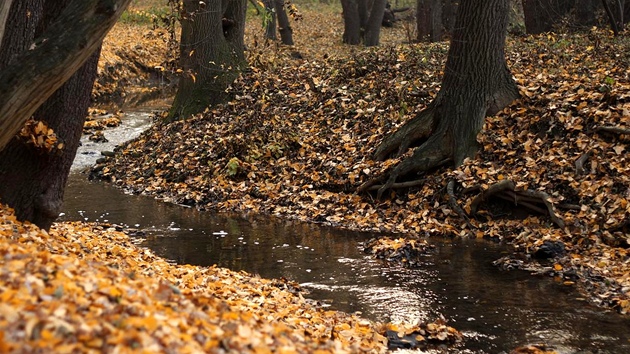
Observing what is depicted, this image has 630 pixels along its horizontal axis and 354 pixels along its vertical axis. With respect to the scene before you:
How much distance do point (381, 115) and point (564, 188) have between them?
14.2 feet

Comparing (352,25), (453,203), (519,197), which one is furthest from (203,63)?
(352,25)

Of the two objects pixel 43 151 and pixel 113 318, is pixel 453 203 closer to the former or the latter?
pixel 43 151

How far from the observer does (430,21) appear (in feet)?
69.2

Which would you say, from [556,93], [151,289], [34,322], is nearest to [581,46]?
[556,93]

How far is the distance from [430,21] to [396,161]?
36.3 feet

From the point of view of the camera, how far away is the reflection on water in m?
6.51

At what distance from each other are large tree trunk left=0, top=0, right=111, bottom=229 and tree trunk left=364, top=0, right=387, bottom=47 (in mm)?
18003

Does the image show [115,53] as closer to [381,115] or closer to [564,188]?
[381,115]

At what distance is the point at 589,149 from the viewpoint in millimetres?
9828

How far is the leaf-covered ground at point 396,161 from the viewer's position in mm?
9062

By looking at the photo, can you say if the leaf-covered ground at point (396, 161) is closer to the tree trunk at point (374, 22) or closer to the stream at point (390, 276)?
the stream at point (390, 276)

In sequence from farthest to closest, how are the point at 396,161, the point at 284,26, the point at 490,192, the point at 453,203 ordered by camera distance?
the point at 284,26
the point at 396,161
the point at 453,203
the point at 490,192

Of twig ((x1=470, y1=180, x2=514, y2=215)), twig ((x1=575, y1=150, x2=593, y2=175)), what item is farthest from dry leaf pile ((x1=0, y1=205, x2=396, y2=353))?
twig ((x1=575, y1=150, x2=593, y2=175))

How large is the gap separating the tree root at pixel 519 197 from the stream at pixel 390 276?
801 millimetres
